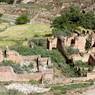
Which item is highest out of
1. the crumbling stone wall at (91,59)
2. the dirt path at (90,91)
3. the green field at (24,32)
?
the dirt path at (90,91)

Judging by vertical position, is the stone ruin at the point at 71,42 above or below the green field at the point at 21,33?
above

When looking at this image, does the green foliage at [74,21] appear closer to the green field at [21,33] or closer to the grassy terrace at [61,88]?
the green field at [21,33]

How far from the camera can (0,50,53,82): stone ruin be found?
23438 millimetres

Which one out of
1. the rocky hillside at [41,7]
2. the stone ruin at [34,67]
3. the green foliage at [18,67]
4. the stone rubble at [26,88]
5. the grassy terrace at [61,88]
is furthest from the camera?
the rocky hillside at [41,7]

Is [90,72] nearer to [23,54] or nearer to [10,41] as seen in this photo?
[23,54]

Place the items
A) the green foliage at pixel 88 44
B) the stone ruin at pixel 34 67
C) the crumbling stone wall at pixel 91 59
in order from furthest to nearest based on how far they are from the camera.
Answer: the green foliage at pixel 88 44 → the crumbling stone wall at pixel 91 59 → the stone ruin at pixel 34 67

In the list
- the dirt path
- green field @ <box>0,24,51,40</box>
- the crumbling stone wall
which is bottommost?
green field @ <box>0,24,51,40</box>

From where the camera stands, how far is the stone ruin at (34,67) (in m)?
23.4

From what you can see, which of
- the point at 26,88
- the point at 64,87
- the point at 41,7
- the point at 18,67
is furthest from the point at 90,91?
the point at 41,7

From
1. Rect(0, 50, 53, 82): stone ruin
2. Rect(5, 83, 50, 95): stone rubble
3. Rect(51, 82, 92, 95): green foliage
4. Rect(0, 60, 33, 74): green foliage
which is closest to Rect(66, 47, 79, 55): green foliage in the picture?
Rect(0, 50, 53, 82): stone ruin

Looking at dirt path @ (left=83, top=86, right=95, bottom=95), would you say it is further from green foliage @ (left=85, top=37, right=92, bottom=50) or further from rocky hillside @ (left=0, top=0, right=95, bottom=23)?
rocky hillside @ (left=0, top=0, right=95, bottom=23)

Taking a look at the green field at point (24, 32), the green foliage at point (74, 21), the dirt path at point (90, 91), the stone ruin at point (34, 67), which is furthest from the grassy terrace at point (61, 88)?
the green foliage at point (74, 21)

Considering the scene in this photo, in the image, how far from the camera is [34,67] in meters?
26.2

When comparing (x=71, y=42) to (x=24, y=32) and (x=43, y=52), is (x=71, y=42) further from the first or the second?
(x=24, y=32)
